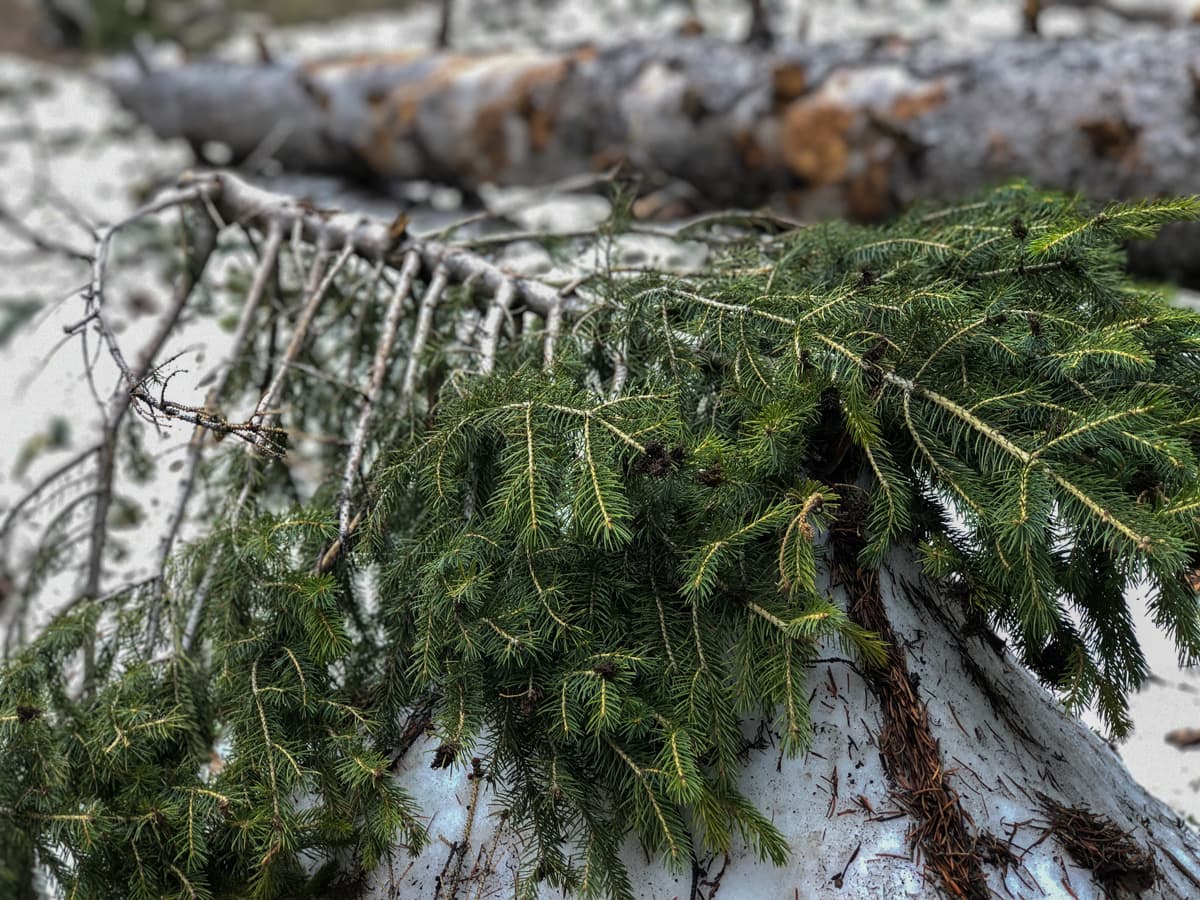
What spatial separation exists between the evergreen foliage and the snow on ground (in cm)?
57

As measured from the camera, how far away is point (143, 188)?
16.3 feet

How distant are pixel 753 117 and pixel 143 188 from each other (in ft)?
10.2

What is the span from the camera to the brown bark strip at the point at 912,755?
4.59ft

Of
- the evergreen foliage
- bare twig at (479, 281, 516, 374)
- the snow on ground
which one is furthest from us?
the snow on ground

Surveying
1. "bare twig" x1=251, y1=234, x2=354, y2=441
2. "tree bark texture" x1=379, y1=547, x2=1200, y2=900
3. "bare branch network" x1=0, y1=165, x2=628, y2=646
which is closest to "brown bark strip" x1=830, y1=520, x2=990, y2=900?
"tree bark texture" x1=379, y1=547, x2=1200, y2=900

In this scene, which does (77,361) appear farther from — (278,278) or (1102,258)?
(1102,258)

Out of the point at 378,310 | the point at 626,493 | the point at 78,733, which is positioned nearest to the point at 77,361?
the point at 378,310

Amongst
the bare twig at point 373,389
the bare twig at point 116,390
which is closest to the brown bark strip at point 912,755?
the bare twig at point 373,389

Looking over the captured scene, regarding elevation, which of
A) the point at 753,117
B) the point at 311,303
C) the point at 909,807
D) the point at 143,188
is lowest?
the point at 143,188

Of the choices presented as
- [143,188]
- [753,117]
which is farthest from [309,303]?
[143,188]

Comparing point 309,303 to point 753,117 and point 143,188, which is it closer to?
point 753,117

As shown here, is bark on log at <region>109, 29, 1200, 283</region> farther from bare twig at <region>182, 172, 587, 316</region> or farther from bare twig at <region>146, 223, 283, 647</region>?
bare twig at <region>146, 223, 283, 647</region>

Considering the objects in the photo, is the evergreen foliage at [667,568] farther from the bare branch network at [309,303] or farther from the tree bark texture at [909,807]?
the bare branch network at [309,303]

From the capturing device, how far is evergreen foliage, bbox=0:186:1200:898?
4.45 feet
